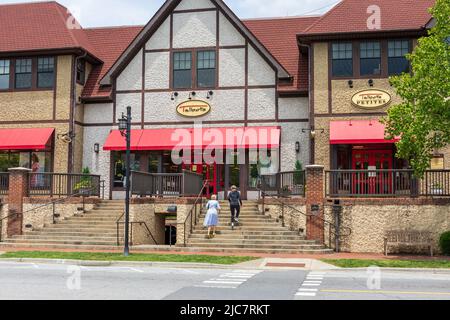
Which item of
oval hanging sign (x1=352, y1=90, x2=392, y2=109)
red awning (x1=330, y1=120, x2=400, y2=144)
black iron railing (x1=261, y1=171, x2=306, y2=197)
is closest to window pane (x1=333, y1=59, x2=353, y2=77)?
oval hanging sign (x1=352, y1=90, x2=392, y2=109)

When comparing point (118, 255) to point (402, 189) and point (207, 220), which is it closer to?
point (207, 220)

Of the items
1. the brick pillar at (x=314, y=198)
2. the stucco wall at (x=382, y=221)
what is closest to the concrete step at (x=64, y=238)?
the brick pillar at (x=314, y=198)

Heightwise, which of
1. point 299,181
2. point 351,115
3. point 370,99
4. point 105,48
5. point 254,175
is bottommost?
point 299,181

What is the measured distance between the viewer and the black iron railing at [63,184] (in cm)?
2480

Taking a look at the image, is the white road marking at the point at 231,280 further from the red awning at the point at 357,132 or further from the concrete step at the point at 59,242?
the red awning at the point at 357,132

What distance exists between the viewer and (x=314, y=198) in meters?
21.0

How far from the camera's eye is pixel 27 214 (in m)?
23.4

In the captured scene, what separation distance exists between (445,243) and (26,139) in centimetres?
1950

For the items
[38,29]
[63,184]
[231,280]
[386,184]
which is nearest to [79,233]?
[63,184]

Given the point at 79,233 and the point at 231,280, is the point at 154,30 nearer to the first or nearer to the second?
the point at 79,233

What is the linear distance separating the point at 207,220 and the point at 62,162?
33.1 ft

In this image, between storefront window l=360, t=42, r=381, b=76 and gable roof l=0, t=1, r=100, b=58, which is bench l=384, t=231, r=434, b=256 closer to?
storefront window l=360, t=42, r=381, b=76

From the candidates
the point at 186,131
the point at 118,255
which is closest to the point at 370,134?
the point at 186,131

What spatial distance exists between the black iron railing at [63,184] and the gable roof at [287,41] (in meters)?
9.95
